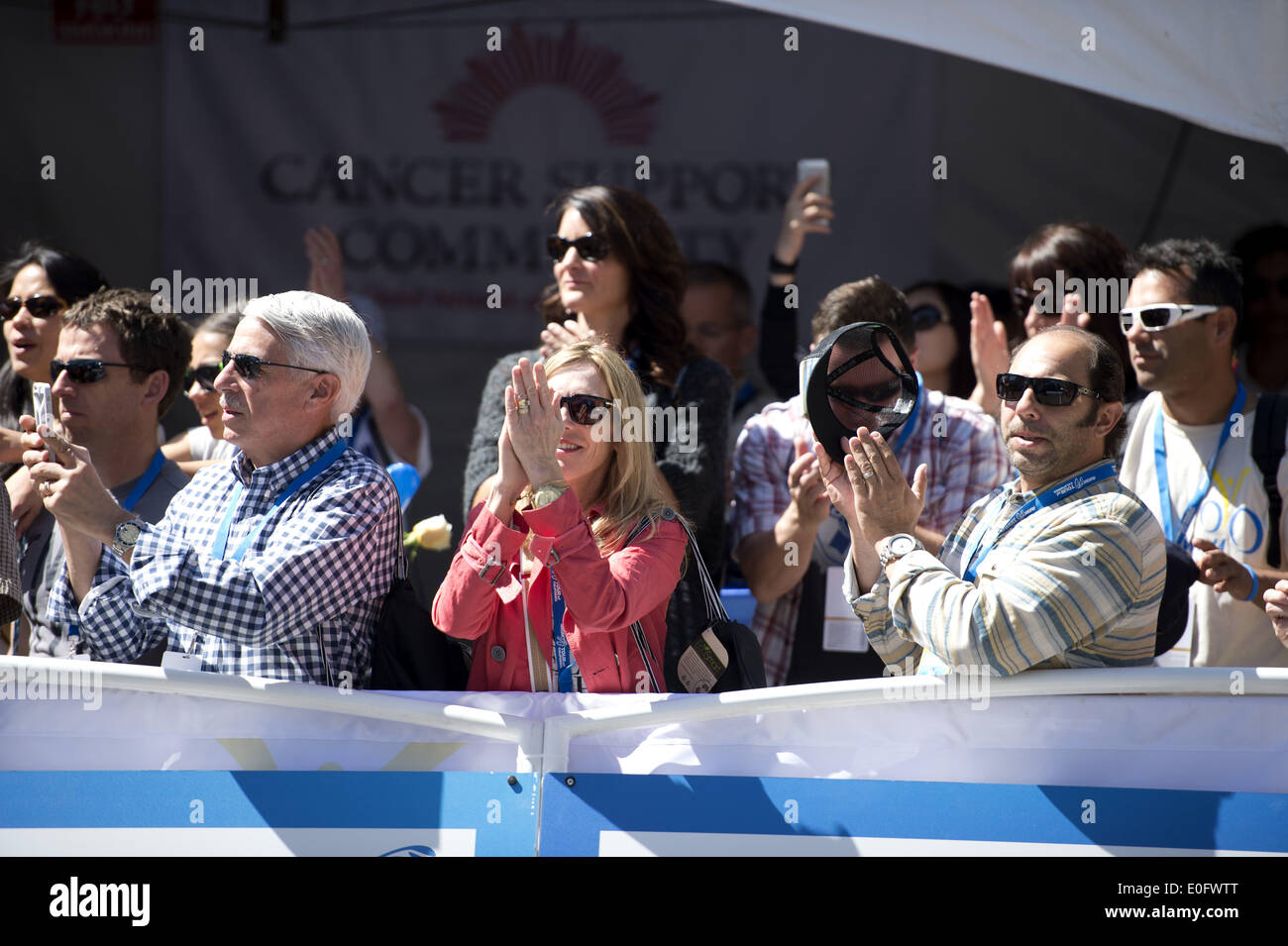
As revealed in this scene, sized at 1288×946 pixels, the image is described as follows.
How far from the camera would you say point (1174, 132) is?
5395 mm

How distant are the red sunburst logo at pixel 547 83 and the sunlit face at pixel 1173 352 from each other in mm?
2757

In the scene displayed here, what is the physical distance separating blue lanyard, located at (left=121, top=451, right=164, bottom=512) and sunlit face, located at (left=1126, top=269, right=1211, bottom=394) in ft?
8.24

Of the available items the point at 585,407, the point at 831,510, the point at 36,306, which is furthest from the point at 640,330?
the point at 36,306

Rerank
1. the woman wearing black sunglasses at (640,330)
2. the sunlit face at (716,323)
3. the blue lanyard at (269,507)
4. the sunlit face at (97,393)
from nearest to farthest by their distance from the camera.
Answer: the blue lanyard at (269,507) < the sunlit face at (97,393) < the woman wearing black sunglasses at (640,330) < the sunlit face at (716,323)

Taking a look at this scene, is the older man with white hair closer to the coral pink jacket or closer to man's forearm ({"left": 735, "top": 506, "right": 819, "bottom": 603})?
the coral pink jacket

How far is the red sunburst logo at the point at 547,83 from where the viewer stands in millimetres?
5488

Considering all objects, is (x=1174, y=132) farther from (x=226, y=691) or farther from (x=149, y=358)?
(x=226, y=691)

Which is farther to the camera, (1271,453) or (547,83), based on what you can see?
(547,83)

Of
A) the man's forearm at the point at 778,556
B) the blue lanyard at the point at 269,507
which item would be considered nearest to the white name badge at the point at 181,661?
the blue lanyard at the point at 269,507

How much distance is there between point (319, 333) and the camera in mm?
2586

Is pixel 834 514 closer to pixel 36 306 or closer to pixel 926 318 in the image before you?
pixel 926 318

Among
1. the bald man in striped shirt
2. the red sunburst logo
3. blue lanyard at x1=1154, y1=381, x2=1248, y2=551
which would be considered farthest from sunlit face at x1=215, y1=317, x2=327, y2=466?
the red sunburst logo

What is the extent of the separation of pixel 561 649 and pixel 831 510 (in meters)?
1.13

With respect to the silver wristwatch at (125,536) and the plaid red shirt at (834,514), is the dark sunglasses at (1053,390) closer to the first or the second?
the plaid red shirt at (834,514)
